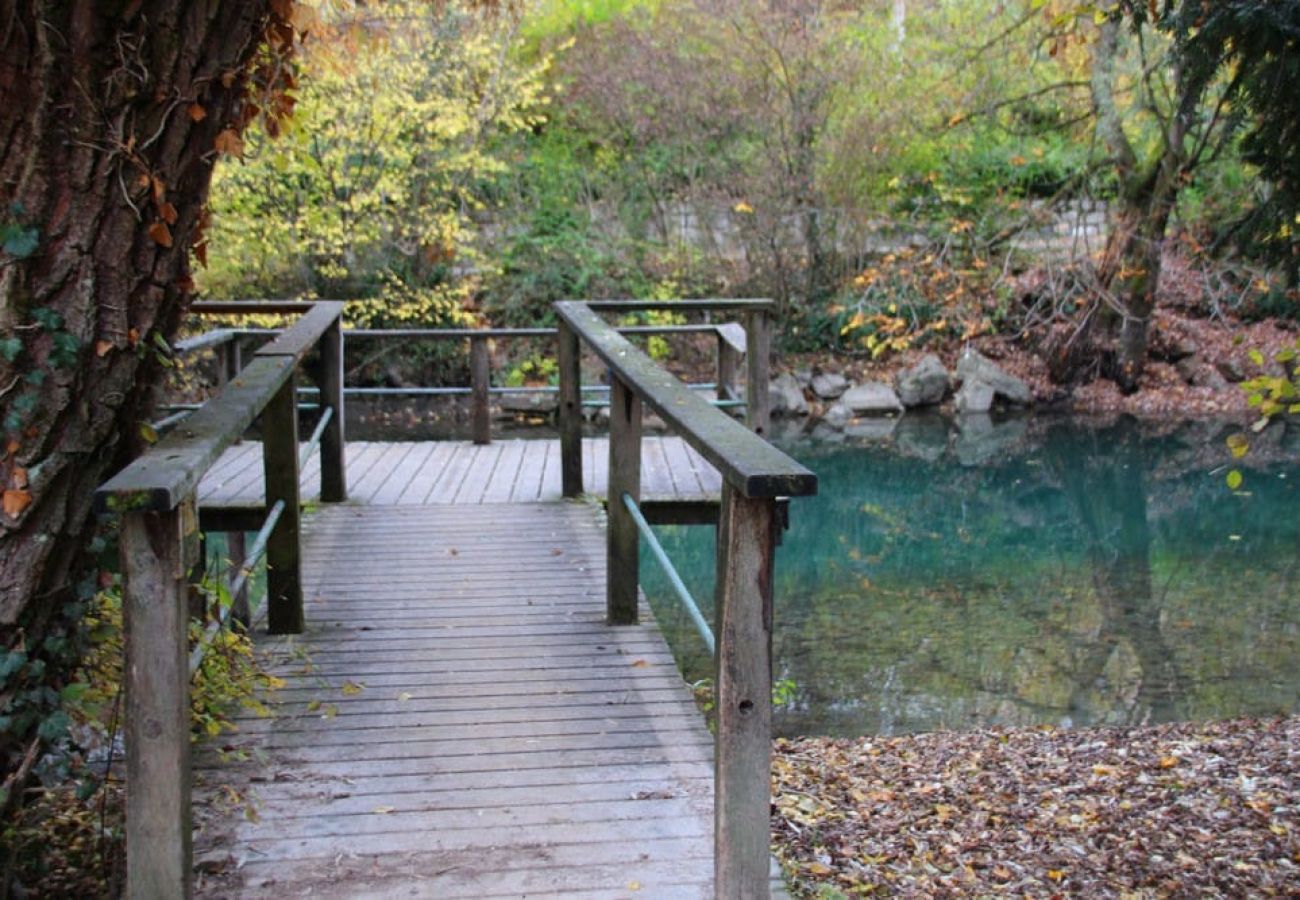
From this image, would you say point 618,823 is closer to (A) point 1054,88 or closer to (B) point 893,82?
(A) point 1054,88

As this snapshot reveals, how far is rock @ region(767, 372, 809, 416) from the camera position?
17.8 metres

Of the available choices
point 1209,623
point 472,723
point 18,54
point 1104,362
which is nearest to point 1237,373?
point 1104,362

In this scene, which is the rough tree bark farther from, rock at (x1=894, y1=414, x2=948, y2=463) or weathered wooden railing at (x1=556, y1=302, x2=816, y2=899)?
weathered wooden railing at (x1=556, y1=302, x2=816, y2=899)

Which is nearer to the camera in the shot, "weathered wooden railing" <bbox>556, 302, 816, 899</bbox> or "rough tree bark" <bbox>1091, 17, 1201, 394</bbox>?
"weathered wooden railing" <bbox>556, 302, 816, 899</bbox>

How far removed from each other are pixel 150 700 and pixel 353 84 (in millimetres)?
13551

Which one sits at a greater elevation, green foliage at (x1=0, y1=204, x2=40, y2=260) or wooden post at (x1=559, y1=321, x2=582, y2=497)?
green foliage at (x1=0, y1=204, x2=40, y2=260)

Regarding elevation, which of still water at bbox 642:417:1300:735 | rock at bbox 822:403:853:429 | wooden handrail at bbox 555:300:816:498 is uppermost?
wooden handrail at bbox 555:300:816:498

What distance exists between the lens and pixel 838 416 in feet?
58.6

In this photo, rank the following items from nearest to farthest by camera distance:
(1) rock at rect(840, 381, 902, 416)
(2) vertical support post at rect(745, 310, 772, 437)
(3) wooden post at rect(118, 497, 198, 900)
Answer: (3) wooden post at rect(118, 497, 198, 900), (2) vertical support post at rect(745, 310, 772, 437), (1) rock at rect(840, 381, 902, 416)

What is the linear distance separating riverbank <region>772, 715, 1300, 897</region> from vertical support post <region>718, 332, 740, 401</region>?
2.09 meters

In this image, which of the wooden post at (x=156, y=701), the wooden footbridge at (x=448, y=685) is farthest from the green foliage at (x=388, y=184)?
the wooden post at (x=156, y=701)

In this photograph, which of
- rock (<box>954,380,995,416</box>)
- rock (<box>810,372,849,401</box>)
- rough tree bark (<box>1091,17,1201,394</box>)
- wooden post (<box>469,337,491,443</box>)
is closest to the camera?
wooden post (<box>469,337,491,443</box>)

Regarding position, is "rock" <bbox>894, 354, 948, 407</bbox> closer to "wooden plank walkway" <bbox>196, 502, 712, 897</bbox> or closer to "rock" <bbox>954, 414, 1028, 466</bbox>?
"rock" <bbox>954, 414, 1028, 466</bbox>

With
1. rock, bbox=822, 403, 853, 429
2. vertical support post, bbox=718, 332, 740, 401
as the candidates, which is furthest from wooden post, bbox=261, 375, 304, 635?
rock, bbox=822, 403, 853, 429
